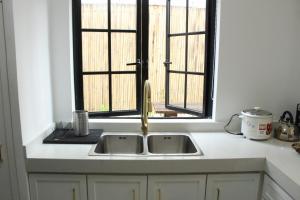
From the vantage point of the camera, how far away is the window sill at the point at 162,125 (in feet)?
6.82

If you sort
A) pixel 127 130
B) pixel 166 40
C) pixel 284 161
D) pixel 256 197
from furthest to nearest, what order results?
pixel 166 40, pixel 127 130, pixel 256 197, pixel 284 161

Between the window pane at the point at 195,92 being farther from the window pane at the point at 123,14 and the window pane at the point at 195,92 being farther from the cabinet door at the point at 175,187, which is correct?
the cabinet door at the point at 175,187

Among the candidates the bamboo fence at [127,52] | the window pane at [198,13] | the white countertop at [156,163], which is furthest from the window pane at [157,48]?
the white countertop at [156,163]

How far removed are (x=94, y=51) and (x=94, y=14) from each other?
0.96ft

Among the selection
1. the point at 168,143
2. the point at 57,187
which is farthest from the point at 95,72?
the point at 57,187

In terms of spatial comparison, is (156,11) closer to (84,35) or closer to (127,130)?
(84,35)

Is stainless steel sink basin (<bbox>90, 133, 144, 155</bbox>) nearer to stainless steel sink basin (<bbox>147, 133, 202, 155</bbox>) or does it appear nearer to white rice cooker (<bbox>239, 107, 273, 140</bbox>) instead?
stainless steel sink basin (<bbox>147, 133, 202, 155</bbox>)

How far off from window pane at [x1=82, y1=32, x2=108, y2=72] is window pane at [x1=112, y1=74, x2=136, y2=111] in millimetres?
150

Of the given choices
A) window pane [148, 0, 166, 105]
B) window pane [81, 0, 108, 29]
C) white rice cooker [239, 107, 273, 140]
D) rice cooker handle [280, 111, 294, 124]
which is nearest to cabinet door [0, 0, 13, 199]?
window pane [81, 0, 108, 29]

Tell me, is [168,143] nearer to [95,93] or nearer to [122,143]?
[122,143]

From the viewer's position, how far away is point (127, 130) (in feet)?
6.84

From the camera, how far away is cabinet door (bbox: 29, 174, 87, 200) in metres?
1.59

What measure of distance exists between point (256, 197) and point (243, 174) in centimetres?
19

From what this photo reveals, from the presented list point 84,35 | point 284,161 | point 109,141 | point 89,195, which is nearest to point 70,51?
point 84,35
